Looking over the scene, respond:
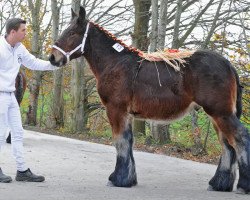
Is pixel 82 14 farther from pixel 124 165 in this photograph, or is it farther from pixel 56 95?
pixel 56 95

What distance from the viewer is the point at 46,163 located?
977 centimetres

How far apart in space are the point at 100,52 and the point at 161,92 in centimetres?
118

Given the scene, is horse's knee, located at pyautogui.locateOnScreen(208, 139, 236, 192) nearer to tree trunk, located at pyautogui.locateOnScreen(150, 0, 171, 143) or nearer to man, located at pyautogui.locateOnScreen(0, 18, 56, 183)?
man, located at pyautogui.locateOnScreen(0, 18, 56, 183)

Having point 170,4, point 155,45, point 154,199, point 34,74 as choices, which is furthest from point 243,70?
point 34,74

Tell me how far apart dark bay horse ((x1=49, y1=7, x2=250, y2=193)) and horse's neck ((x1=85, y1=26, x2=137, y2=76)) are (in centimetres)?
2

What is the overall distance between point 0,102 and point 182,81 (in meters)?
2.59

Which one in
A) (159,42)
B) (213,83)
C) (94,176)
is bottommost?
(94,176)

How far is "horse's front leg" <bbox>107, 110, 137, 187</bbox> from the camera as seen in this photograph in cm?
764

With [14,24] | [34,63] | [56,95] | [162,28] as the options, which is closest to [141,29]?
[162,28]

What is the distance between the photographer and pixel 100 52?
26.5 feet

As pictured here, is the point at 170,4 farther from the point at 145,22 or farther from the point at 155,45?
the point at 155,45

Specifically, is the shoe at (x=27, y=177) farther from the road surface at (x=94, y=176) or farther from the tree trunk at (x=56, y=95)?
the tree trunk at (x=56, y=95)

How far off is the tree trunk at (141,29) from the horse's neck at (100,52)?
357 inches


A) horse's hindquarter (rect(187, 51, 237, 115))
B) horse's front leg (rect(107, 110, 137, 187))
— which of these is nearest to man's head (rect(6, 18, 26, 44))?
horse's front leg (rect(107, 110, 137, 187))
